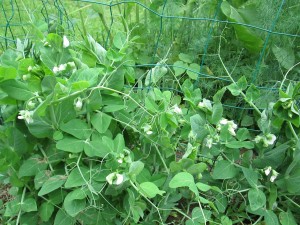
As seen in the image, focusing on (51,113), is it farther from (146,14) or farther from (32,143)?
(146,14)

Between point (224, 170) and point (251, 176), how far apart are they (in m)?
0.10

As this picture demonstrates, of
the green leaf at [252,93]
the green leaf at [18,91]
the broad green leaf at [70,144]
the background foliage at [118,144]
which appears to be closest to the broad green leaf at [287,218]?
the background foliage at [118,144]

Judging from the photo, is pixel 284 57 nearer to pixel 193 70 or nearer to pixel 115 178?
pixel 193 70

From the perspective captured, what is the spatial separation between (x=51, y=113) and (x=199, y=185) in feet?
1.80

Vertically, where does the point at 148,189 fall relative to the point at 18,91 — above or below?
below

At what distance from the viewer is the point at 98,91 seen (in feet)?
4.44

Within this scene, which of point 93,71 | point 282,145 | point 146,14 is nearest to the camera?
point 93,71

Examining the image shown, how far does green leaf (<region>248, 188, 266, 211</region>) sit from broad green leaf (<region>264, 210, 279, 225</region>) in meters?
0.06

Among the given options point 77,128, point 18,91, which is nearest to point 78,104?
point 77,128

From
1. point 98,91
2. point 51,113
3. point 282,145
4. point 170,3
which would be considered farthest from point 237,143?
point 170,3

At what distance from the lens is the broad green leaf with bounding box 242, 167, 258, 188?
4.99ft

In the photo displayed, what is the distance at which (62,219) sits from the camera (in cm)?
148

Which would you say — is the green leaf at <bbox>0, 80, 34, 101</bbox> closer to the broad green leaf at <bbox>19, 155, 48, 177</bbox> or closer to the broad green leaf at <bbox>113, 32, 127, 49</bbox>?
the broad green leaf at <bbox>19, 155, 48, 177</bbox>

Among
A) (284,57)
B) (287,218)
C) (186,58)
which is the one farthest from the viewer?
(186,58)
